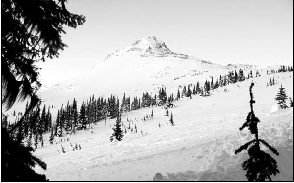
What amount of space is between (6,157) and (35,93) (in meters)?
0.81

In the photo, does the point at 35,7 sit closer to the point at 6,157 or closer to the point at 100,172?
the point at 6,157

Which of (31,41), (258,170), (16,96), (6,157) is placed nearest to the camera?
(6,157)

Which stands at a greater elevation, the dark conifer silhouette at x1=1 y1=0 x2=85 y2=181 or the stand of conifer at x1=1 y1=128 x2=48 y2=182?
the dark conifer silhouette at x1=1 y1=0 x2=85 y2=181

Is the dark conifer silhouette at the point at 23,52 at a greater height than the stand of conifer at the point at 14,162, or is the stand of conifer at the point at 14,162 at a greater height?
the dark conifer silhouette at the point at 23,52

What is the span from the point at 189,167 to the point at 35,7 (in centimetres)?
1006

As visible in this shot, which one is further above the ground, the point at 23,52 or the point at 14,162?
the point at 23,52

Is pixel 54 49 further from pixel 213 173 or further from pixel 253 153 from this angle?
pixel 213 173

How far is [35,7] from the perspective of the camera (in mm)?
2809

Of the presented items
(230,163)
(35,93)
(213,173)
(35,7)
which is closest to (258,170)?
(213,173)

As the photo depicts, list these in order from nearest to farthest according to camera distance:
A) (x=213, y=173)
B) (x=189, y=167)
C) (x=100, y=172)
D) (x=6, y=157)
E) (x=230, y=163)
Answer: (x=6, y=157) → (x=213, y=173) → (x=230, y=163) → (x=189, y=167) → (x=100, y=172)

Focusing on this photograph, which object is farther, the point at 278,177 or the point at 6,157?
the point at 278,177

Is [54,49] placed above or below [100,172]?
above

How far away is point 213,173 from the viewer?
9031 mm

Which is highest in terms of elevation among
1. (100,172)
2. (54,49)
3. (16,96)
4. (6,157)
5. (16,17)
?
(16,17)
